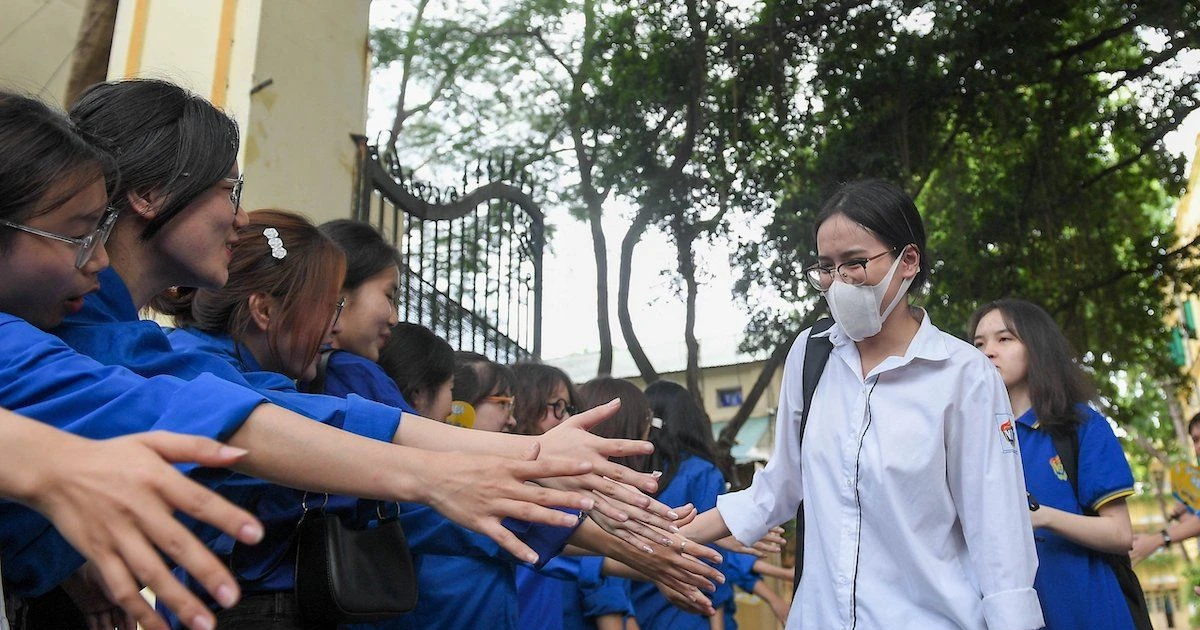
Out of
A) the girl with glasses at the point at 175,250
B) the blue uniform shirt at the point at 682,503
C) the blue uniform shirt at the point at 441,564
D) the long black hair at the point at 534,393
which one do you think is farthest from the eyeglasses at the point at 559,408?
the girl with glasses at the point at 175,250

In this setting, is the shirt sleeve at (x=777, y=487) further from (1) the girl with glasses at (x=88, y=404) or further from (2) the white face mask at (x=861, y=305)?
(1) the girl with glasses at (x=88, y=404)

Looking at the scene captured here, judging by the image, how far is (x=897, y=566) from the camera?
251 cm

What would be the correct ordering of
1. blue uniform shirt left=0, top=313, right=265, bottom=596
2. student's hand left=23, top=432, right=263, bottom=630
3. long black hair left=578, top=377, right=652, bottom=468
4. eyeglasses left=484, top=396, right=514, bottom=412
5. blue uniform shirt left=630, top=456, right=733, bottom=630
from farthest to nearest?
blue uniform shirt left=630, top=456, right=733, bottom=630 → long black hair left=578, top=377, right=652, bottom=468 → eyeglasses left=484, top=396, right=514, bottom=412 → blue uniform shirt left=0, top=313, right=265, bottom=596 → student's hand left=23, top=432, right=263, bottom=630

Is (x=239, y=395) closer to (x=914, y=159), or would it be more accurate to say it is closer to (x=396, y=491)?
(x=396, y=491)

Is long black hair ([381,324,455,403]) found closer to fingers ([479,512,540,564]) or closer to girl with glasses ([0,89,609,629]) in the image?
girl with glasses ([0,89,609,629])

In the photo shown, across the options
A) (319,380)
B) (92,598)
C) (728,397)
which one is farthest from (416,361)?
(728,397)

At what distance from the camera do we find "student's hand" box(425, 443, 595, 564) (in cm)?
148

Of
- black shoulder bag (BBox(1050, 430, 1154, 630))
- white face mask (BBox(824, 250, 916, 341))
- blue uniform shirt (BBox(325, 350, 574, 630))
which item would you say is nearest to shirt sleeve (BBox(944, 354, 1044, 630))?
white face mask (BBox(824, 250, 916, 341))

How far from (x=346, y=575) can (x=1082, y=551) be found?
7.80 feet

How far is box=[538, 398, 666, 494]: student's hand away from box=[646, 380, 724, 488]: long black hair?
3.04 metres

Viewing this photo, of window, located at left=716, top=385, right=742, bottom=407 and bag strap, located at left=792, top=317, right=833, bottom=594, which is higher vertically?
window, located at left=716, top=385, right=742, bottom=407

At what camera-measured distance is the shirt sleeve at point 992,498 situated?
235 cm

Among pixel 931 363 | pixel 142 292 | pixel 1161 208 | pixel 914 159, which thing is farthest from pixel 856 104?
pixel 142 292

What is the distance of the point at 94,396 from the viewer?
4.67ft
